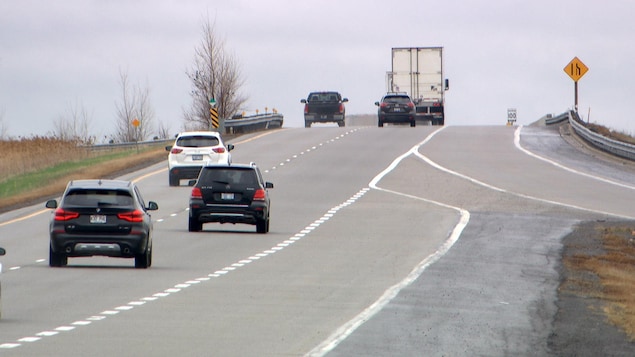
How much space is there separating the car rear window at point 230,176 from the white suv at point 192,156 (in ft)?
Answer: 40.9

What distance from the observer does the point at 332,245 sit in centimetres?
2789

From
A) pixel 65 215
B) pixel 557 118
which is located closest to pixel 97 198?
pixel 65 215

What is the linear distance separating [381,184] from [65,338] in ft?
99.7

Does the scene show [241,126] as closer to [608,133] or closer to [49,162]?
[49,162]

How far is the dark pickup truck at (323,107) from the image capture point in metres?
80.2

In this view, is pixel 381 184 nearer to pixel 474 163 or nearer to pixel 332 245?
pixel 474 163

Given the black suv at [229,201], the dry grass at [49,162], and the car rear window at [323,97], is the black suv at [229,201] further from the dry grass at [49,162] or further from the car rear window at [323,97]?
the car rear window at [323,97]

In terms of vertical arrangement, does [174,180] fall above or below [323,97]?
below

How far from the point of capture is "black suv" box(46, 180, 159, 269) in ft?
72.9

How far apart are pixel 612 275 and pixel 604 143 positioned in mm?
34234

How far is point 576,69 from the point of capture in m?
65.5

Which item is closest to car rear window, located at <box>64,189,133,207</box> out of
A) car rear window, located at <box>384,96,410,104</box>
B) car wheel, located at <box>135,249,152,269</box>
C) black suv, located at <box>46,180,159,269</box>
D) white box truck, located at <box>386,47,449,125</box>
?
black suv, located at <box>46,180,159,269</box>

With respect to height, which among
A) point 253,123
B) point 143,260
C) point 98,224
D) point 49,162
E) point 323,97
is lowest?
point 49,162

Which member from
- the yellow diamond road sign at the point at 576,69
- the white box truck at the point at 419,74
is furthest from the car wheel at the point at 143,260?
the white box truck at the point at 419,74
